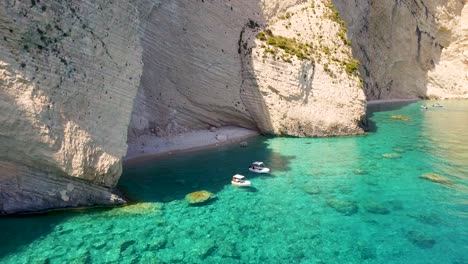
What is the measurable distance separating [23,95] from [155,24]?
21986 mm

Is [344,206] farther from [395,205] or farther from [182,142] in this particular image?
[182,142]

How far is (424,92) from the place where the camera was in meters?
93.8

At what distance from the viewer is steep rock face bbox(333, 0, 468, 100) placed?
8362 cm

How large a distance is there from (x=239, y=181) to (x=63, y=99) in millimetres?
14374

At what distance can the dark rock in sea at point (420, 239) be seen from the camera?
18312mm

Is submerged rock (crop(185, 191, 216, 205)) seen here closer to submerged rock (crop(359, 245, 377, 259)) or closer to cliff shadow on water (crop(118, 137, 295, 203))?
cliff shadow on water (crop(118, 137, 295, 203))

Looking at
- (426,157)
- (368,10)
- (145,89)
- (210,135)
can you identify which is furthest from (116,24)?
(368,10)

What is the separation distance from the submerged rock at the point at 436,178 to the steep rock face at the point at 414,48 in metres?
57.2

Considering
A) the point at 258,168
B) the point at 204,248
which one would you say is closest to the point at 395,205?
the point at 258,168

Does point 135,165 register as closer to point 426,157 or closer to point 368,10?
point 426,157

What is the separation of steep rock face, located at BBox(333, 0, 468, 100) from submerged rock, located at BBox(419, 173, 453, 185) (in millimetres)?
57172

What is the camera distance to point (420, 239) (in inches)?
743

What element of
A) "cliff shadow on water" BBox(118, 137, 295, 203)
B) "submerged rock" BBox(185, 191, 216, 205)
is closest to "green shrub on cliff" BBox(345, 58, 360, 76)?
"cliff shadow on water" BBox(118, 137, 295, 203)

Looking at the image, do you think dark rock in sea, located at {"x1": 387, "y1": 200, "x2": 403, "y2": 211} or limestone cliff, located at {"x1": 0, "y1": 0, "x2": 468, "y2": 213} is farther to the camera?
dark rock in sea, located at {"x1": 387, "y1": 200, "x2": 403, "y2": 211}
